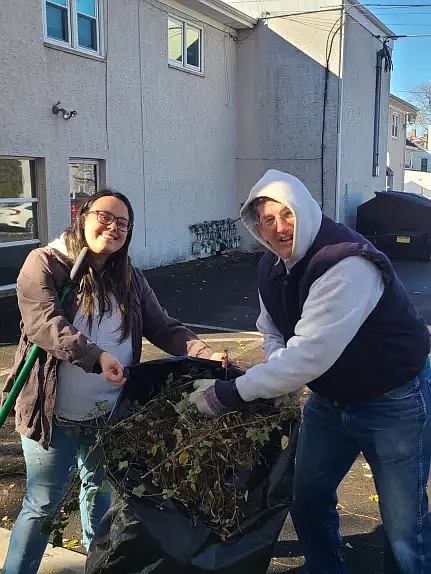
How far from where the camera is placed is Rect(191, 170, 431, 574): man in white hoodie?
1.97m

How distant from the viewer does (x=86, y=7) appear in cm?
1055

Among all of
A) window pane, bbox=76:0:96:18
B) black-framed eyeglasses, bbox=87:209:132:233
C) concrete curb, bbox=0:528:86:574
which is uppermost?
window pane, bbox=76:0:96:18

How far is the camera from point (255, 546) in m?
2.01

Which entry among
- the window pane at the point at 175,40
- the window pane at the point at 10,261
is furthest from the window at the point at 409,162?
the window pane at the point at 10,261

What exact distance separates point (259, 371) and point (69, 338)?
686 millimetres

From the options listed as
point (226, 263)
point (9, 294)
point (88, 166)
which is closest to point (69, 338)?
point (9, 294)

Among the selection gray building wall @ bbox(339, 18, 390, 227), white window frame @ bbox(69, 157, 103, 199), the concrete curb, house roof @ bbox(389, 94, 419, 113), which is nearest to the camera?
the concrete curb

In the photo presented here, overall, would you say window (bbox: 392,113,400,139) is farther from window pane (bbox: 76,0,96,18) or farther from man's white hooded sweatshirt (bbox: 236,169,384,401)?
man's white hooded sweatshirt (bbox: 236,169,384,401)

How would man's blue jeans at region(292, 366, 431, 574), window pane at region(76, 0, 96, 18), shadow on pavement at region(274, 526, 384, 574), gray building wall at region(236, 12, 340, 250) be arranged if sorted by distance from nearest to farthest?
1. man's blue jeans at region(292, 366, 431, 574)
2. shadow on pavement at region(274, 526, 384, 574)
3. window pane at region(76, 0, 96, 18)
4. gray building wall at region(236, 12, 340, 250)

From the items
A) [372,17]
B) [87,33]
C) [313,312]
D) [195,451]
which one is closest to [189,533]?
[195,451]

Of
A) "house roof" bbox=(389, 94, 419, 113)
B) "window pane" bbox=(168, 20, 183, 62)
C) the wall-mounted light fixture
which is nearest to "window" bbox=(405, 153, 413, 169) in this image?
"house roof" bbox=(389, 94, 419, 113)

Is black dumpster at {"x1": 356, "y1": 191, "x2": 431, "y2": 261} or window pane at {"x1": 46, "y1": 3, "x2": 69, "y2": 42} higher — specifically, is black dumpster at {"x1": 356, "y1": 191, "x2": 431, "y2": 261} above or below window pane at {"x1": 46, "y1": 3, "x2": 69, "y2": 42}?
below

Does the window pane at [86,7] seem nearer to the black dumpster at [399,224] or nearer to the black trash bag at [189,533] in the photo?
the black dumpster at [399,224]

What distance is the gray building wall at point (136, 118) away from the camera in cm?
919
